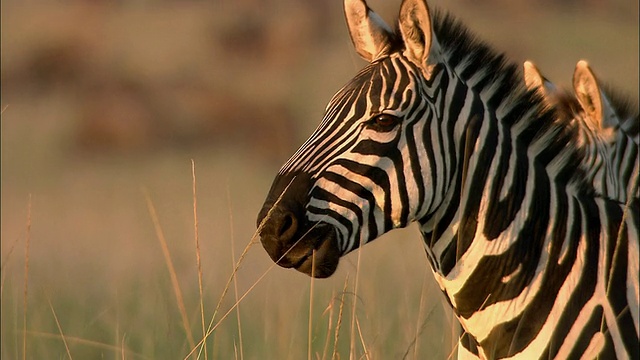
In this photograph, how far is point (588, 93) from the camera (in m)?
6.52

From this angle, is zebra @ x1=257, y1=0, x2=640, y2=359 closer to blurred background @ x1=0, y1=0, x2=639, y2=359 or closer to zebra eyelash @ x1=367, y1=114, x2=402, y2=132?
zebra eyelash @ x1=367, y1=114, x2=402, y2=132

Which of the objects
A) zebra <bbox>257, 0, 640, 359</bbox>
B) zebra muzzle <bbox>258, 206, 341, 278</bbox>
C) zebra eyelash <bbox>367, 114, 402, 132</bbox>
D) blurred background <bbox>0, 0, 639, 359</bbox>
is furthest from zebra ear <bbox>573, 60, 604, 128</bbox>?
zebra muzzle <bbox>258, 206, 341, 278</bbox>

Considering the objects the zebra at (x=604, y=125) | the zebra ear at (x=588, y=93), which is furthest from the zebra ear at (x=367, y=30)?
the zebra ear at (x=588, y=93)

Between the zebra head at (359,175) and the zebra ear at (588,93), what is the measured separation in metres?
3.00

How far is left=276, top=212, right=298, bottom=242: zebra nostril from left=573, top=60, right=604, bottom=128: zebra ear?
11.2 feet

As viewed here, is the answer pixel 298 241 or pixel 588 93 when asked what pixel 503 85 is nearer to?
pixel 298 241

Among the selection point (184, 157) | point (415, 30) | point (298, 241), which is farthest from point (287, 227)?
point (184, 157)

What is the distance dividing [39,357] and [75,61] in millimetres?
16075

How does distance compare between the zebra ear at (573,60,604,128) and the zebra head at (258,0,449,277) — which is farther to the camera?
the zebra ear at (573,60,604,128)

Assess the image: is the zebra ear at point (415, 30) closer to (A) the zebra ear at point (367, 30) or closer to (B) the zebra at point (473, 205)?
(B) the zebra at point (473, 205)

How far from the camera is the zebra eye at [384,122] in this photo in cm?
356

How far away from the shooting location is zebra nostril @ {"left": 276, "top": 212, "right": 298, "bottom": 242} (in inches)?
134

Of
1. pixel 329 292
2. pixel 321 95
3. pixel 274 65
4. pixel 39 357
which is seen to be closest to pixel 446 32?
pixel 39 357

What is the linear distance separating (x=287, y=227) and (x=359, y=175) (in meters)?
0.27
